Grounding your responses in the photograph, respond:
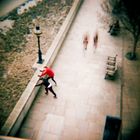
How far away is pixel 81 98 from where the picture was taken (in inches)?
508

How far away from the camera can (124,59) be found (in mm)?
15914

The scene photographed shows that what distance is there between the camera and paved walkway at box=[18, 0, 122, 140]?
1122 centimetres

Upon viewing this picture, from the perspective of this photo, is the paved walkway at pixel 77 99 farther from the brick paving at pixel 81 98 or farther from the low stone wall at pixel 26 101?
the low stone wall at pixel 26 101

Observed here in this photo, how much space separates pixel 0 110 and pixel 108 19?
1151cm

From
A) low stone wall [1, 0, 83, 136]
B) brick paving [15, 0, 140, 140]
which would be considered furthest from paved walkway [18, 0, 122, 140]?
low stone wall [1, 0, 83, 136]

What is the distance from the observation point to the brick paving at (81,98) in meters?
11.2

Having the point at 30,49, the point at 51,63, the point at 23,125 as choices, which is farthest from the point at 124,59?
the point at 23,125

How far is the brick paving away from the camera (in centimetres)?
1125

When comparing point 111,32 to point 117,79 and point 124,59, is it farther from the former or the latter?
point 117,79

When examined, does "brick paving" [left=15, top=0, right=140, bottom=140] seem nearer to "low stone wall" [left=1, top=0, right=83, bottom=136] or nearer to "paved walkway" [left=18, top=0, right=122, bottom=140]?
"paved walkway" [left=18, top=0, right=122, bottom=140]

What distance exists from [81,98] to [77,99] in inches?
8.5

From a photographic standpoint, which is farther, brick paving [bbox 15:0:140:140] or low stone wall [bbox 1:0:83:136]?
brick paving [bbox 15:0:140:140]

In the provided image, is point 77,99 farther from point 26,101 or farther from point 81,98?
point 26,101

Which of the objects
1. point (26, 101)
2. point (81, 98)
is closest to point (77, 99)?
point (81, 98)
